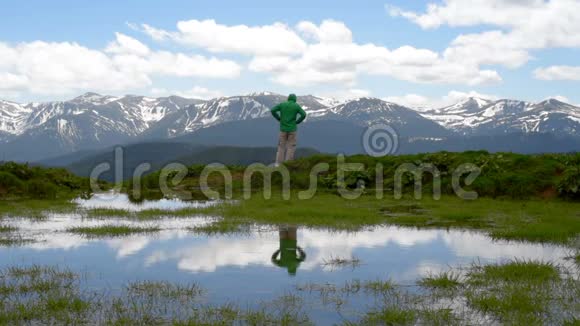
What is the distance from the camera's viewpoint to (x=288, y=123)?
33.3m

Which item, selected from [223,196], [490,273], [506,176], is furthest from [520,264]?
[223,196]

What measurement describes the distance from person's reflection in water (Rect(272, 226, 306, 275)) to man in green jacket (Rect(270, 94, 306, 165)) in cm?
1889

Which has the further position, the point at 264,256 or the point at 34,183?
the point at 34,183

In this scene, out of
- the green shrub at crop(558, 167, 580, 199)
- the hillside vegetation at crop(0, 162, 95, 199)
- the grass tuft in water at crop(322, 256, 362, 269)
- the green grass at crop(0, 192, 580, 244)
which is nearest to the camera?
the grass tuft in water at crop(322, 256, 362, 269)

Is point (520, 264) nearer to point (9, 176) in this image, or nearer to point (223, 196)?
point (223, 196)

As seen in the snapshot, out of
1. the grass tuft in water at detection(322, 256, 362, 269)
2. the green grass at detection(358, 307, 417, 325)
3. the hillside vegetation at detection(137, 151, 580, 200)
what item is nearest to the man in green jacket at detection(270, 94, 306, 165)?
the hillside vegetation at detection(137, 151, 580, 200)

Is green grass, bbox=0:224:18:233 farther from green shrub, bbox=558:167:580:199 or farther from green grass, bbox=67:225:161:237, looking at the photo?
green shrub, bbox=558:167:580:199

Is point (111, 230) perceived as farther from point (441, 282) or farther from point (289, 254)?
point (441, 282)

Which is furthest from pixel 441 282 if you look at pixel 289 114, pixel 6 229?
pixel 289 114

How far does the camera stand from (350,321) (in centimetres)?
748

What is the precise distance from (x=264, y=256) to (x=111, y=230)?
544cm

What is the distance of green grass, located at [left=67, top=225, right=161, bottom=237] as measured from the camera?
48.8ft

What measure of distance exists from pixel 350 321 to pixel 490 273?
3.66m

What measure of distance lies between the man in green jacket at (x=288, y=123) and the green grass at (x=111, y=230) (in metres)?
18.0
